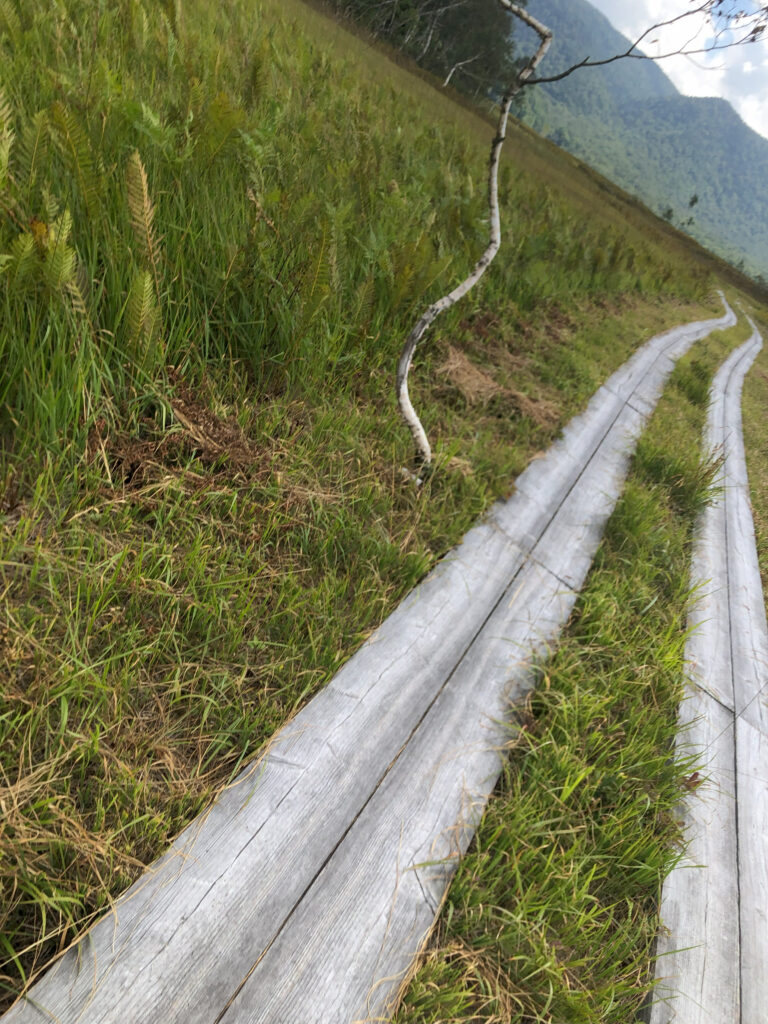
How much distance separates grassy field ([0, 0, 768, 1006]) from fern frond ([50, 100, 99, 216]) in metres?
0.01

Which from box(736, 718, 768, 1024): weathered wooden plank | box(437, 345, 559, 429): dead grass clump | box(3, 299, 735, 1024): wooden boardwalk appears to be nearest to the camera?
box(3, 299, 735, 1024): wooden boardwalk

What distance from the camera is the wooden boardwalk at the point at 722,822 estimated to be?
1.49m

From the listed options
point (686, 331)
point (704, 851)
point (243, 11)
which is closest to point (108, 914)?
point (704, 851)

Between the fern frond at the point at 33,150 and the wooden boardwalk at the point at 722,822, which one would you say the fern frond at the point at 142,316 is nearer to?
the fern frond at the point at 33,150

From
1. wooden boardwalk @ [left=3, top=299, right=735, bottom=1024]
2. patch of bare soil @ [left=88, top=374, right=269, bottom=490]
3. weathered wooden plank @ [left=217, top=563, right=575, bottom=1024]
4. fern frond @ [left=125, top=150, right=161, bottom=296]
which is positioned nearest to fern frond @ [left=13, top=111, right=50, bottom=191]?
fern frond @ [left=125, top=150, right=161, bottom=296]

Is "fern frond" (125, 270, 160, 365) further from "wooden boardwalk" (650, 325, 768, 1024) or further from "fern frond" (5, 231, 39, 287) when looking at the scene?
"wooden boardwalk" (650, 325, 768, 1024)

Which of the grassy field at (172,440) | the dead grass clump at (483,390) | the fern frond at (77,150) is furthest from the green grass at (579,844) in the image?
the fern frond at (77,150)

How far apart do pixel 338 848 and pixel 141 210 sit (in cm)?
198

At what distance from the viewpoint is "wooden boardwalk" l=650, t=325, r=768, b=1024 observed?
1.49 m

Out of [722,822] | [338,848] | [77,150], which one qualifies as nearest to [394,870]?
[338,848]

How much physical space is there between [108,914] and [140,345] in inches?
62.2

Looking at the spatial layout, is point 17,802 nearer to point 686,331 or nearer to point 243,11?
point 243,11

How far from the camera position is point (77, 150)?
1693mm

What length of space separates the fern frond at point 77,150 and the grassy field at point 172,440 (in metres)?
0.01
